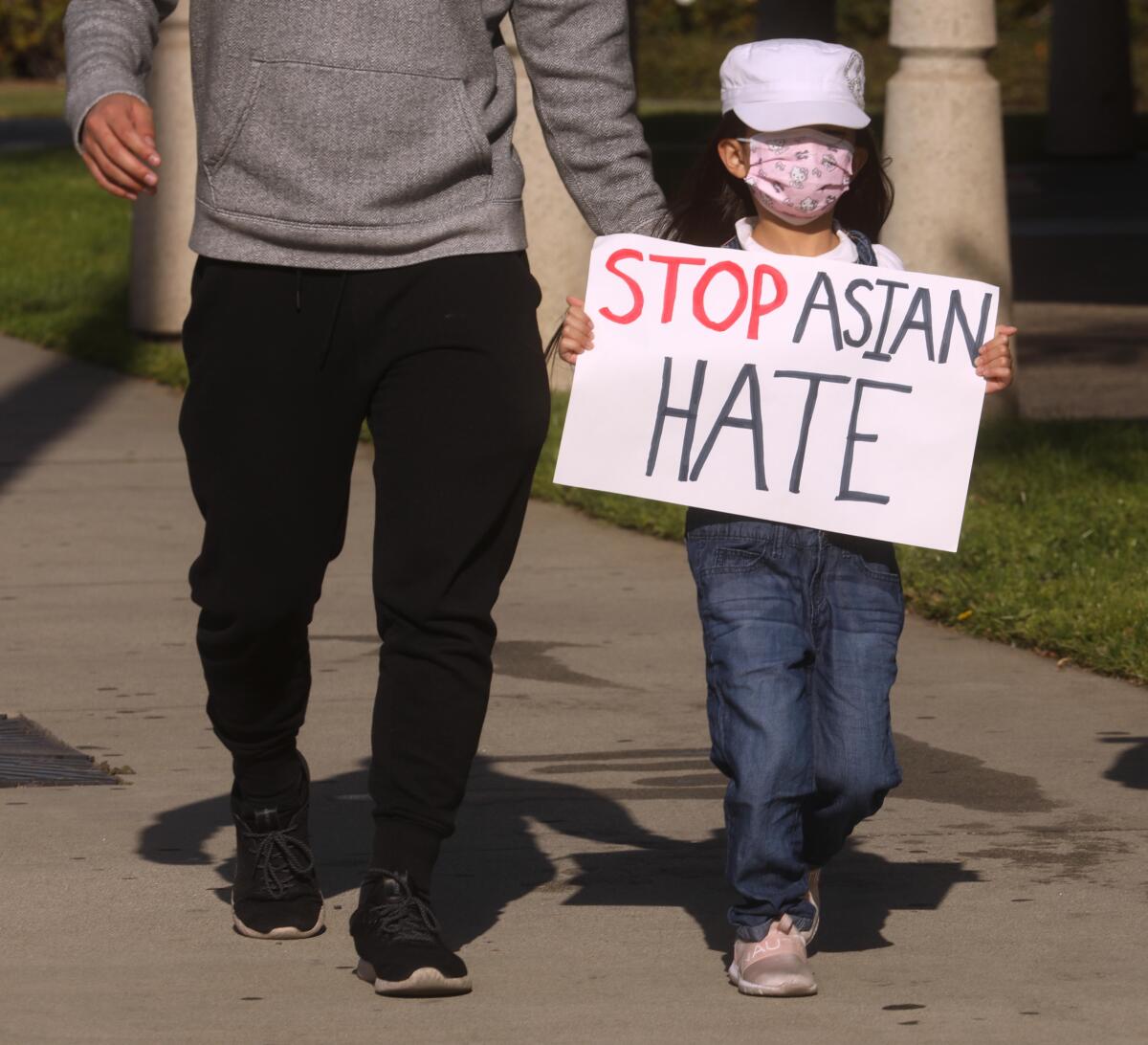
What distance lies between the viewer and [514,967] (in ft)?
13.3

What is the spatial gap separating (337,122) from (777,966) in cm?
142

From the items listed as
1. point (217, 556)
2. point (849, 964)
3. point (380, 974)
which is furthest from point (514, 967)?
point (217, 556)

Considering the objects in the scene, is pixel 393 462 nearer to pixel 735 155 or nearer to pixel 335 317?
pixel 335 317

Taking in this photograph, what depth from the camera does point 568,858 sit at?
4.70m

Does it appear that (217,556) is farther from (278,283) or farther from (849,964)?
(849,964)

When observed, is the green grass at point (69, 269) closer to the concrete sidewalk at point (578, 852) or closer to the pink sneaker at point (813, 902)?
the concrete sidewalk at point (578, 852)

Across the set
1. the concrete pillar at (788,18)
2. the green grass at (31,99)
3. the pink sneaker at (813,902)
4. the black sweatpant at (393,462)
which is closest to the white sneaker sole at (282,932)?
the black sweatpant at (393,462)

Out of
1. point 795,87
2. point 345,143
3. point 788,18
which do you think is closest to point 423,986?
point 345,143

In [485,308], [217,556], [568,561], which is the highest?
[485,308]

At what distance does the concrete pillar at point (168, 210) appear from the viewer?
40.4 ft

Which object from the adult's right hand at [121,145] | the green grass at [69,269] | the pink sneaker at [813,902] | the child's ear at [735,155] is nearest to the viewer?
the adult's right hand at [121,145]

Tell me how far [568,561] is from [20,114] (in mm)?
25238

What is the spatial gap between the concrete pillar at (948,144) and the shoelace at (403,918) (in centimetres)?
618

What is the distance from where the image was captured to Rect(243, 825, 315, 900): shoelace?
418 cm
